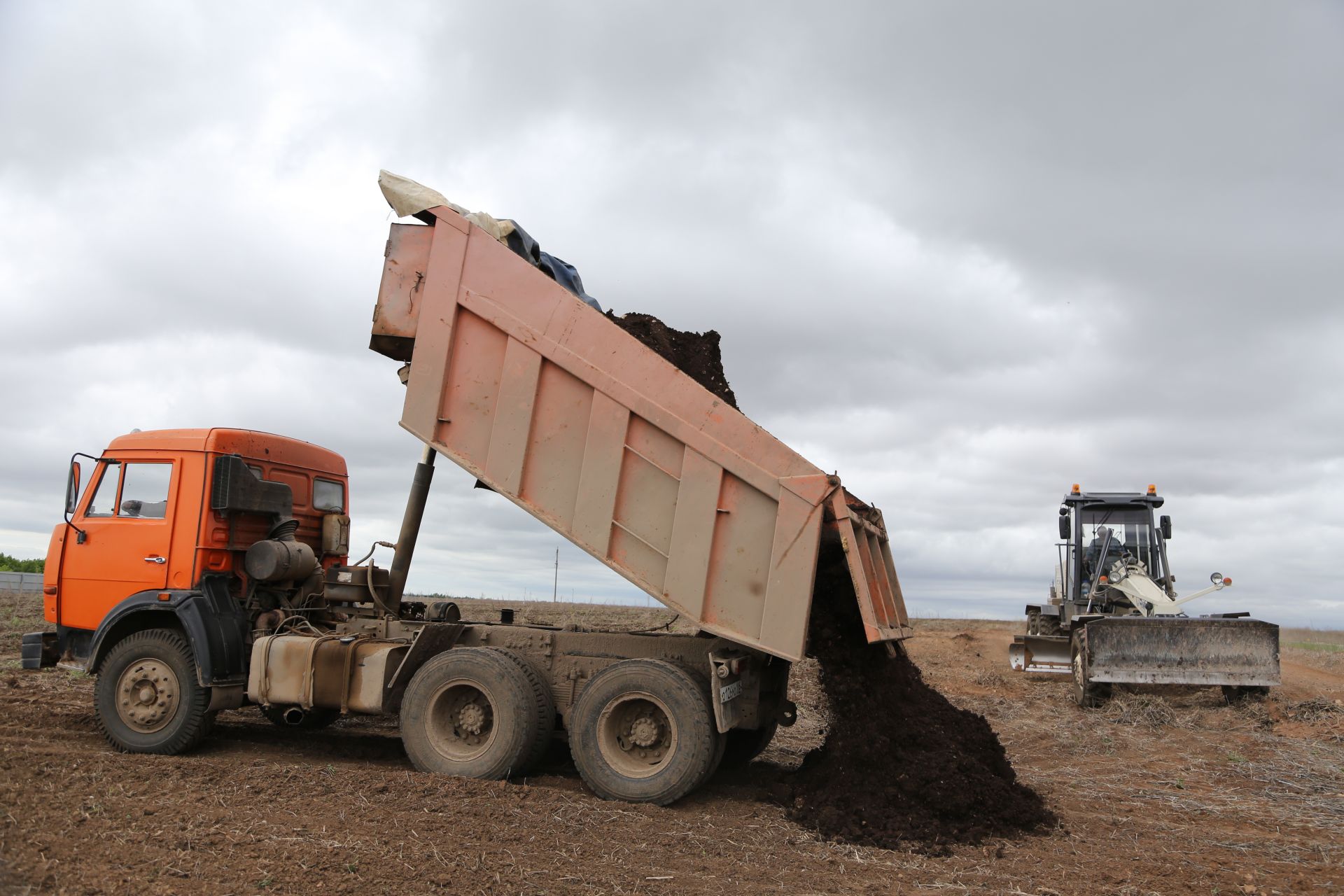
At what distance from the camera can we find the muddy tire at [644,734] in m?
6.96

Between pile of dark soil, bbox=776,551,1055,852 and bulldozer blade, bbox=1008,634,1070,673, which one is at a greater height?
bulldozer blade, bbox=1008,634,1070,673

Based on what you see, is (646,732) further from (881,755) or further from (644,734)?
(881,755)

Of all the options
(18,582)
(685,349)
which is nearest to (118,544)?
(685,349)

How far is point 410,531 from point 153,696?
2.67m

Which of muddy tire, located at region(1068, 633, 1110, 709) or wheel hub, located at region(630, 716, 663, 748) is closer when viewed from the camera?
wheel hub, located at region(630, 716, 663, 748)

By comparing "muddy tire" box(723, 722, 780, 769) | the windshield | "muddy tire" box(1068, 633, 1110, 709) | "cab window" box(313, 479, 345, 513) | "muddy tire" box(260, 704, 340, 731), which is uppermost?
the windshield

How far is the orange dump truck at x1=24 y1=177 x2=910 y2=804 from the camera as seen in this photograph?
22.9 feet

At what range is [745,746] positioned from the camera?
847cm

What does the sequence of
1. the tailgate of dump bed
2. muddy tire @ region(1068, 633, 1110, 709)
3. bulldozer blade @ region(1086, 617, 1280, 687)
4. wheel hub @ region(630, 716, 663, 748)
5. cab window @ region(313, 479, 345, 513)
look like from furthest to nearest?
muddy tire @ region(1068, 633, 1110, 709) < bulldozer blade @ region(1086, 617, 1280, 687) < cab window @ region(313, 479, 345, 513) < wheel hub @ region(630, 716, 663, 748) < the tailgate of dump bed

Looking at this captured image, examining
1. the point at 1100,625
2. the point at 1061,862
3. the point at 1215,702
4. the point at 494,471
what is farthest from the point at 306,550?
the point at 1215,702

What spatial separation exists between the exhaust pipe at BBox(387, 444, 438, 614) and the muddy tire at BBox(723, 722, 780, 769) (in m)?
3.63

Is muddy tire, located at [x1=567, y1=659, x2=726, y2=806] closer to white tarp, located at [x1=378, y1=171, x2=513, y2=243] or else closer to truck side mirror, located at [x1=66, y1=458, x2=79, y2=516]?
white tarp, located at [x1=378, y1=171, x2=513, y2=243]

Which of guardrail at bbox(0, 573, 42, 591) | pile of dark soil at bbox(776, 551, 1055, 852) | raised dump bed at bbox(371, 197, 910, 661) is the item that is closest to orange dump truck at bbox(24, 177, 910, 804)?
raised dump bed at bbox(371, 197, 910, 661)

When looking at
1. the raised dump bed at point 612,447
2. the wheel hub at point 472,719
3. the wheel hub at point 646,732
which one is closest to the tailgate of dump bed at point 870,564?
Answer: the raised dump bed at point 612,447
